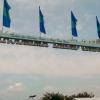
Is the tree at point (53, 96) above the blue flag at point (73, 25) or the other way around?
the other way around

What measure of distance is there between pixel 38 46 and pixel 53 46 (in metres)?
2.86

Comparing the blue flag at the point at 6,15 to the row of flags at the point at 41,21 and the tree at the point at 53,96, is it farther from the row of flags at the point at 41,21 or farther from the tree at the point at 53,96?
the tree at the point at 53,96

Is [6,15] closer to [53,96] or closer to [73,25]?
[73,25]

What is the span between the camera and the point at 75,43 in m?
74.1

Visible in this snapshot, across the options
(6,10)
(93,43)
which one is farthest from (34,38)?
(93,43)

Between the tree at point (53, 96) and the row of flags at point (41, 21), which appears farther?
the tree at point (53, 96)

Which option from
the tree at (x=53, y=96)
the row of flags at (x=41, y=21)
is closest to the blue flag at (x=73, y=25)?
the row of flags at (x=41, y=21)

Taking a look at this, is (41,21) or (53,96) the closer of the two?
(41,21)

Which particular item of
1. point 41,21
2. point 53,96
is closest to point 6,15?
point 41,21

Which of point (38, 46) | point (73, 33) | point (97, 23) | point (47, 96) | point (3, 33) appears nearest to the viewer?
point (3, 33)

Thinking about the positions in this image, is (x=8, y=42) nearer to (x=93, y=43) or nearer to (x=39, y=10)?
(x=39, y=10)

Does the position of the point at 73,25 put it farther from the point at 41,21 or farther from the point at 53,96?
the point at 53,96

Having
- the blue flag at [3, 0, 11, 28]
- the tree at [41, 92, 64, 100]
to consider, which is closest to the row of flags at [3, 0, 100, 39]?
the blue flag at [3, 0, 11, 28]

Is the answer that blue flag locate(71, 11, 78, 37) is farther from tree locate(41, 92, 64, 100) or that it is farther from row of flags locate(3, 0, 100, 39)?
tree locate(41, 92, 64, 100)
